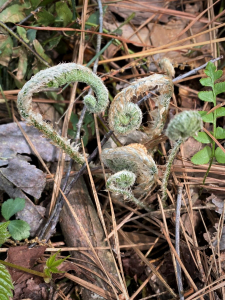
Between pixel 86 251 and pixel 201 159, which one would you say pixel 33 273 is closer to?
pixel 86 251

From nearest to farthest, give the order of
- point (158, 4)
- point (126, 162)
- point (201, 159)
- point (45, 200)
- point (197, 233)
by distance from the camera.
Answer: point (126, 162) → point (201, 159) → point (197, 233) → point (45, 200) → point (158, 4)

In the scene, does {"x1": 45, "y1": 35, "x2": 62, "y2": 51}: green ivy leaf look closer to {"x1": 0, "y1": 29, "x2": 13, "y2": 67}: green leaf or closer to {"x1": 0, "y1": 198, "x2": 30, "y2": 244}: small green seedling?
{"x1": 0, "y1": 29, "x2": 13, "y2": 67}: green leaf

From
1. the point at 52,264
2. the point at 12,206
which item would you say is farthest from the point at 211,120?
the point at 12,206

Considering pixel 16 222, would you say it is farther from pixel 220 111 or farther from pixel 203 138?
pixel 220 111

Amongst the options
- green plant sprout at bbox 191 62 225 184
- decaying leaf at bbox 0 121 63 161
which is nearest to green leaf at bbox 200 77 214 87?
green plant sprout at bbox 191 62 225 184

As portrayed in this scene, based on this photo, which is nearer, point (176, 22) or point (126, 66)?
point (126, 66)

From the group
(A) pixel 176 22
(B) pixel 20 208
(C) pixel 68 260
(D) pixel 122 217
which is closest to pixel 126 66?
(A) pixel 176 22

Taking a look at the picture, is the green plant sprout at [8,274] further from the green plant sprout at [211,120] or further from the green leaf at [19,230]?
the green plant sprout at [211,120]
